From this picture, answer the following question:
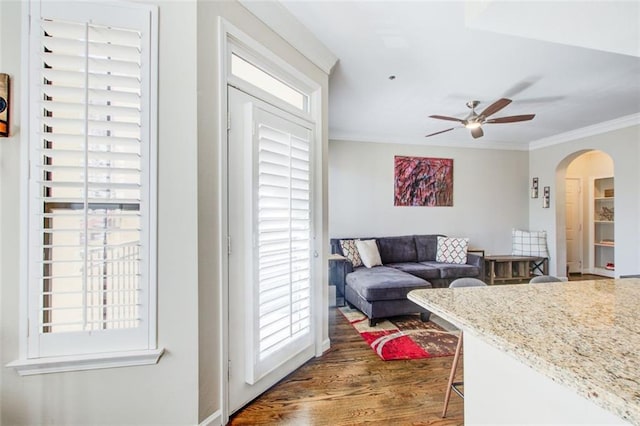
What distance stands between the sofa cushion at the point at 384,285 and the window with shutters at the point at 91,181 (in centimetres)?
238

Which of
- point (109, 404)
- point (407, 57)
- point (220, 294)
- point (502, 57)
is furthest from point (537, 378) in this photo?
point (502, 57)

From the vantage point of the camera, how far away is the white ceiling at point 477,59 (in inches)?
52.3

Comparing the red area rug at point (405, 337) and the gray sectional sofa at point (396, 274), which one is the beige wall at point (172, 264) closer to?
the red area rug at point (405, 337)

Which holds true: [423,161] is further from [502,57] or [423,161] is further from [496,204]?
[502,57]

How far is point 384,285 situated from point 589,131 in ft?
14.9

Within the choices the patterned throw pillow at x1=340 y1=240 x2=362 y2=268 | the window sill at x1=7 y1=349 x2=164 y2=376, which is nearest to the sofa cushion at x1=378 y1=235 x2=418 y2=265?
the patterned throw pillow at x1=340 y1=240 x2=362 y2=268

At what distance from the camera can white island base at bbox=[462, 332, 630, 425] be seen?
0.76 m

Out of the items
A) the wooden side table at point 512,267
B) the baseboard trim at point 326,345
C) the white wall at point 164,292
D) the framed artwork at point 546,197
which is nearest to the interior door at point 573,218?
the framed artwork at point 546,197

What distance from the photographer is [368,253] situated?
14.4 feet

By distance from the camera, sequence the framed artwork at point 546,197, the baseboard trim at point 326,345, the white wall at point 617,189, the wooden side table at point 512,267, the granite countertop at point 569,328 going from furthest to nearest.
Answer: the framed artwork at point 546,197
the wooden side table at point 512,267
the white wall at point 617,189
the baseboard trim at point 326,345
the granite countertop at point 569,328

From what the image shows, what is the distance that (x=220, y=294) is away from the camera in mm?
1664

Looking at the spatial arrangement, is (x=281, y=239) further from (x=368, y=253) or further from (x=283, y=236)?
(x=368, y=253)


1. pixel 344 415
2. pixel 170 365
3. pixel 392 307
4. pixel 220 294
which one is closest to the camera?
pixel 170 365

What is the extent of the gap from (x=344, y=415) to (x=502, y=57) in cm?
321
